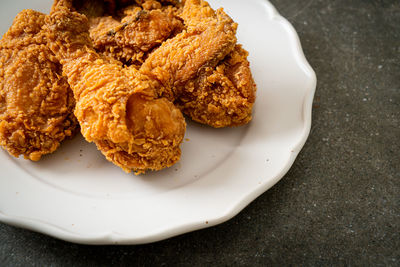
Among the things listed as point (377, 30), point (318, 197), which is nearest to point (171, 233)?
point (318, 197)

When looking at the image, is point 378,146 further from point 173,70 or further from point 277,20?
point 173,70

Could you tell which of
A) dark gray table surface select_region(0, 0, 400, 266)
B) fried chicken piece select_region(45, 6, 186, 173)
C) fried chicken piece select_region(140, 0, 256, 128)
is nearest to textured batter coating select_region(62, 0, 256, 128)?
fried chicken piece select_region(140, 0, 256, 128)

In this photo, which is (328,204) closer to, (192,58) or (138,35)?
(192,58)

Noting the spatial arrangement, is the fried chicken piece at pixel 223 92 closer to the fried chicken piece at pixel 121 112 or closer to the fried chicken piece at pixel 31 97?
the fried chicken piece at pixel 121 112

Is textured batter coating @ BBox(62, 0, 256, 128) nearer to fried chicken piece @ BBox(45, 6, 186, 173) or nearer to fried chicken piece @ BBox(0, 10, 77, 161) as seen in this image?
fried chicken piece @ BBox(45, 6, 186, 173)

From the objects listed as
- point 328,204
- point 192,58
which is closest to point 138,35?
point 192,58

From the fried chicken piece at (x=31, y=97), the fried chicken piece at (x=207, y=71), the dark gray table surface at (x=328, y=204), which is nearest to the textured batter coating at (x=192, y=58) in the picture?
the fried chicken piece at (x=207, y=71)
